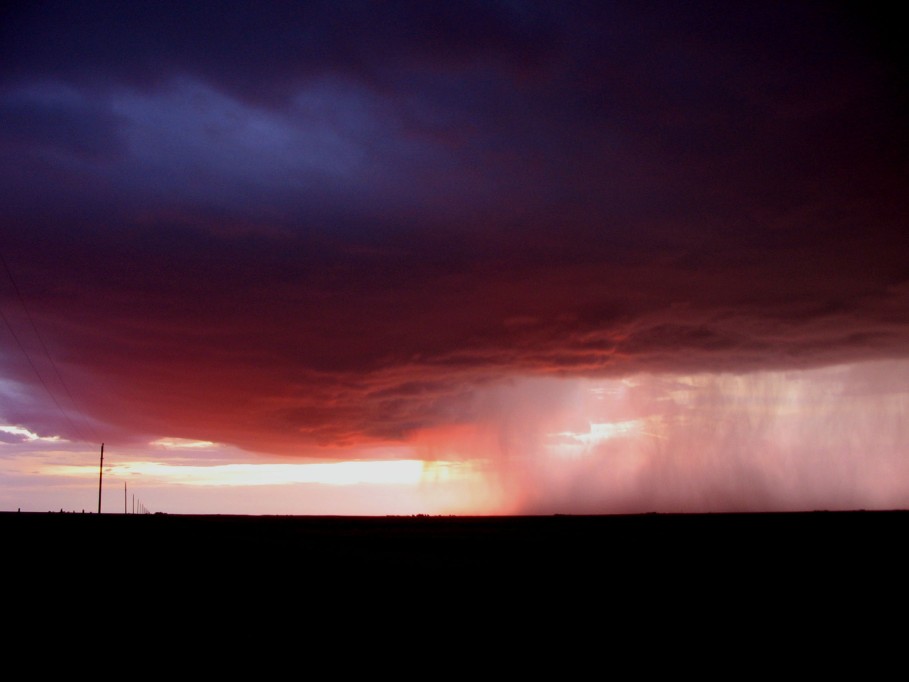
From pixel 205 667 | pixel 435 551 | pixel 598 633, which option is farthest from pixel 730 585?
pixel 435 551

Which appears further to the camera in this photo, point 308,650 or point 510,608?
point 510,608

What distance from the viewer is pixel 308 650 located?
14.8 metres

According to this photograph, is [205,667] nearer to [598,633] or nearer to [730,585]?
[598,633]

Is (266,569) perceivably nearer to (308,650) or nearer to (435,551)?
(435,551)

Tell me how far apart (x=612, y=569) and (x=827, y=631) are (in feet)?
53.5

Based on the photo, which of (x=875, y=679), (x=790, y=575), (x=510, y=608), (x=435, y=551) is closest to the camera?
(x=875, y=679)

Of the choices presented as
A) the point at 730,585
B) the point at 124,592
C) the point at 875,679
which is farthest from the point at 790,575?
the point at 124,592

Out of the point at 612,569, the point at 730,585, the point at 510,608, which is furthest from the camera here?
the point at 612,569

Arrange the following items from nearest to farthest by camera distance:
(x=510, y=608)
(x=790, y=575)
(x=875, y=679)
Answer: (x=875, y=679) → (x=510, y=608) → (x=790, y=575)

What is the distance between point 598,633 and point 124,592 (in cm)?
1535

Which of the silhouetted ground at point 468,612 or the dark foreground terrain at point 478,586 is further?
the dark foreground terrain at point 478,586

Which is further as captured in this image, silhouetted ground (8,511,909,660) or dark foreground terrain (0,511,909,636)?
dark foreground terrain (0,511,909,636)

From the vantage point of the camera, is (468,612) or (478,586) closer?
(468,612)

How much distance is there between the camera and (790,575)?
2977cm
